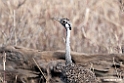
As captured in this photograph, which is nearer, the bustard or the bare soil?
the bustard

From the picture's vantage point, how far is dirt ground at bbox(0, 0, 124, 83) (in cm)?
458

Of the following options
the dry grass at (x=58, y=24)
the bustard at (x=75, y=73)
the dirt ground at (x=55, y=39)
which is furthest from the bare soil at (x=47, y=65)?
the dry grass at (x=58, y=24)

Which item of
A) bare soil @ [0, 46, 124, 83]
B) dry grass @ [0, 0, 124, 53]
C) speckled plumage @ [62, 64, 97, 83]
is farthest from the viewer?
dry grass @ [0, 0, 124, 53]

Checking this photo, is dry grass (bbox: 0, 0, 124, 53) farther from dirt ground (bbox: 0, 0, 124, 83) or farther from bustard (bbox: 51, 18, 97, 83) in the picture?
bustard (bbox: 51, 18, 97, 83)

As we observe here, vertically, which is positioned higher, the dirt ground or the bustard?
the dirt ground

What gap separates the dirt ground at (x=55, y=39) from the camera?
458 centimetres

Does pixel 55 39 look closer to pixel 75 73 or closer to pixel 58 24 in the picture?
pixel 58 24

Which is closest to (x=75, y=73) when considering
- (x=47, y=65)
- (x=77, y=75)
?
(x=77, y=75)

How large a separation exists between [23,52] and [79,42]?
1636 mm

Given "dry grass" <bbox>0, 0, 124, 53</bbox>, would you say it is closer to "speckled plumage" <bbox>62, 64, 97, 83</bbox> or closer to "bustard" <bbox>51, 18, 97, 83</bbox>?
"bustard" <bbox>51, 18, 97, 83</bbox>

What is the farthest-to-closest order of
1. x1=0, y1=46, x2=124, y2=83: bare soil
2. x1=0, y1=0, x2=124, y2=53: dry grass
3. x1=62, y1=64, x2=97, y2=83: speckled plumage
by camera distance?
1. x1=0, y1=0, x2=124, y2=53: dry grass
2. x1=0, y1=46, x2=124, y2=83: bare soil
3. x1=62, y1=64, x2=97, y2=83: speckled plumage

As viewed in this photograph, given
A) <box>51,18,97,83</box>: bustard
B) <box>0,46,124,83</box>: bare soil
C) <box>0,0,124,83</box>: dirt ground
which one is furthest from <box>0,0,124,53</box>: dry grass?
<box>51,18,97,83</box>: bustard

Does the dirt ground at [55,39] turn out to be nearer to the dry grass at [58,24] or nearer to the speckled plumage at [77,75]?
the dry grass at [58,24]

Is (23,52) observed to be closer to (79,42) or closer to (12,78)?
(12,78)
